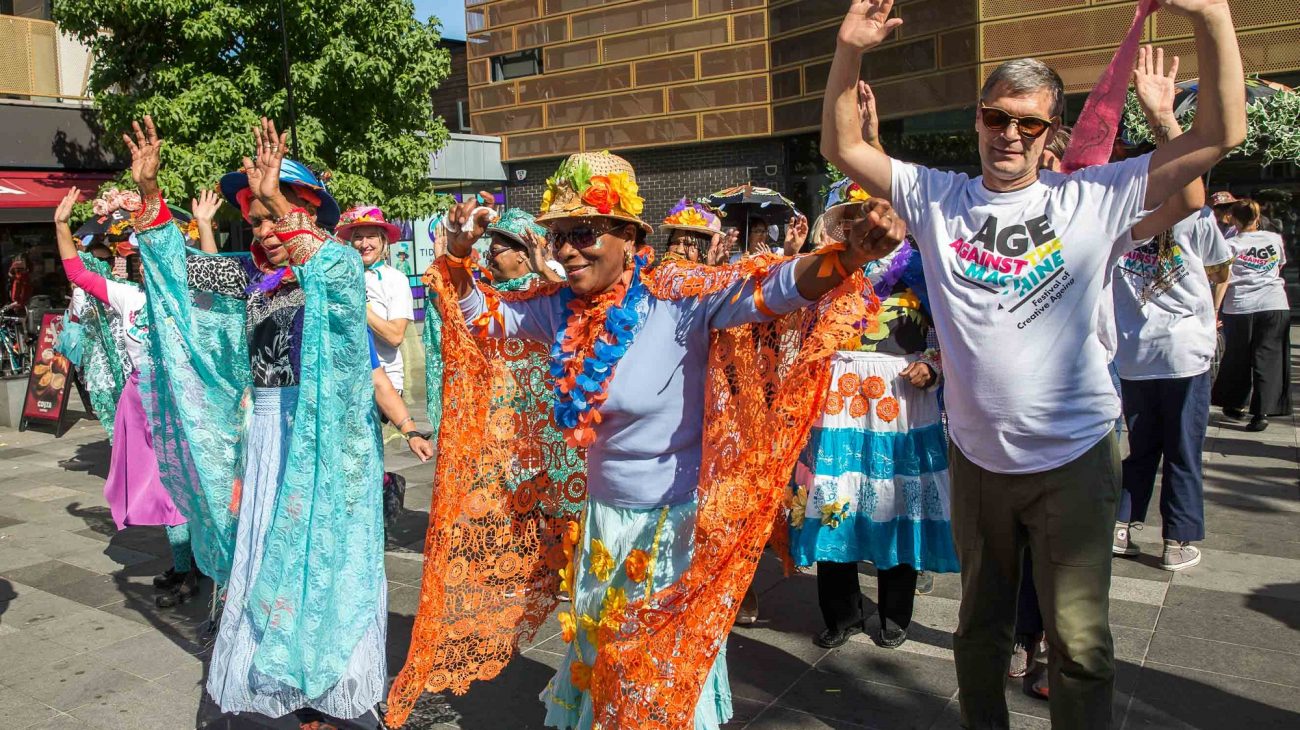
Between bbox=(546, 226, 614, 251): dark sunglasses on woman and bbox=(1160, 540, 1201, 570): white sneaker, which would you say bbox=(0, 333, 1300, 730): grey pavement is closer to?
bbox=(1160, 540, 1201, 570): white sneaker

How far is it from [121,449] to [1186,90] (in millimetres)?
6028

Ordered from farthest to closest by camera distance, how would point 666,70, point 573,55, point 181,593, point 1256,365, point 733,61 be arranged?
point 573,55 < point 666,70 < point 733,61 < point 1256,365 < point 181,593

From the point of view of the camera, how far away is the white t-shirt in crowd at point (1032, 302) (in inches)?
102

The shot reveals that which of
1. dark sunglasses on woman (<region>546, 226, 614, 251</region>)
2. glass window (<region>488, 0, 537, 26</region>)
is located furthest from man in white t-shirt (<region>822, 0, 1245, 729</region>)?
glass window (<region>488, 0, 537, 26</region>)

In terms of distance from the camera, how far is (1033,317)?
2.61 metres

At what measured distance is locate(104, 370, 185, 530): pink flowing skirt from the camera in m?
5.96

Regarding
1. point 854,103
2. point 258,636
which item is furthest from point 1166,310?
point 258,636

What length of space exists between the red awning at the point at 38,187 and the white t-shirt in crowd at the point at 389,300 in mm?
12235

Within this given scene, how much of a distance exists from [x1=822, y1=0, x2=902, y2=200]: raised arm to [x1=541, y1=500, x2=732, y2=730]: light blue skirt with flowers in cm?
106

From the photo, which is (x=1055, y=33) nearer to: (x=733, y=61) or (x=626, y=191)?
(x=733, y=61)

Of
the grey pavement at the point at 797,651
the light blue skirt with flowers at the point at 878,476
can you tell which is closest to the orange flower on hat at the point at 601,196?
the light blue skirt with flowers at the point at 878,476

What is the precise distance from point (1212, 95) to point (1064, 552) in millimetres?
1185

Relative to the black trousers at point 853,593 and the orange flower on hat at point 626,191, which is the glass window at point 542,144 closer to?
the black trousers at point 853,593

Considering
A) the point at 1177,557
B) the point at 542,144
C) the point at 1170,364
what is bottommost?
the point at 1177,557
